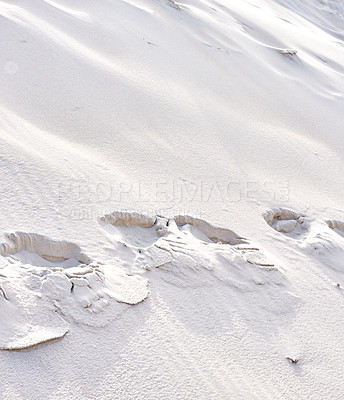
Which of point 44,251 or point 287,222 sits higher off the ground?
point 287,222

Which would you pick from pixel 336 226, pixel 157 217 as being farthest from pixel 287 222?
pixel 157 217

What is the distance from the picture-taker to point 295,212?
212cm

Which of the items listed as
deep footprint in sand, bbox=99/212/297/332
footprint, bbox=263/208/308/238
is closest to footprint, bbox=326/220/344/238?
footprint, bbox=263/208/308/238

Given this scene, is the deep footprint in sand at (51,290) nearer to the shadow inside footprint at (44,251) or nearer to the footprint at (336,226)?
the shadow inside footprint at (44,251)

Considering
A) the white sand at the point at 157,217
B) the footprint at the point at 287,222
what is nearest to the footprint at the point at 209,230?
the white sand at the point at 157,217

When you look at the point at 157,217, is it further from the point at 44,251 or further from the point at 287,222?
the point at 287,222

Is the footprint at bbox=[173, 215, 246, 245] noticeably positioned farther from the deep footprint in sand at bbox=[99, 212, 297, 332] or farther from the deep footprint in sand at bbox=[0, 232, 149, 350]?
the deep footprint in sand at bbox=[0, 232, 149, 350]

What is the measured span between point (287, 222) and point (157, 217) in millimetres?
548

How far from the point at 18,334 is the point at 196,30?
2877mm

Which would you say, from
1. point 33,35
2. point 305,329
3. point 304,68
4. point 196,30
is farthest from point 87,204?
point 304,68

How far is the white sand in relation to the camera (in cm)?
129

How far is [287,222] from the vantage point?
6.73 feet

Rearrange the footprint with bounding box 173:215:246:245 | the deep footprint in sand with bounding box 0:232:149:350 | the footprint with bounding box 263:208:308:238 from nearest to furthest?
1. the deep footprint in sand with bounding box 0:232:149:350
2. the footprint with bounding box 173:215:246:245
3. the footprint with bounding box 263:208:308:238

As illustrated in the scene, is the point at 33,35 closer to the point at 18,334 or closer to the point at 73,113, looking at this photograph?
Answer: the point at 73,113
